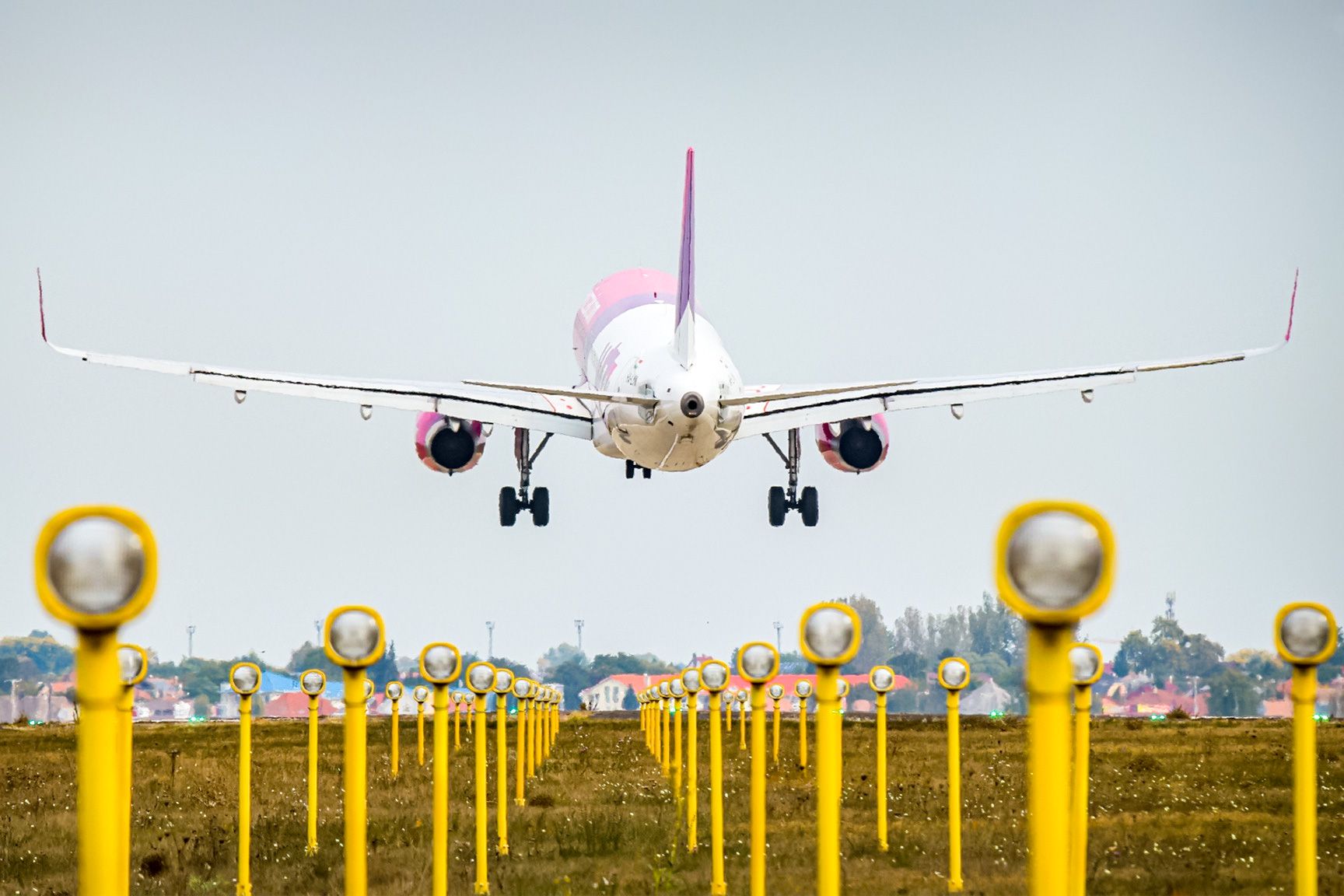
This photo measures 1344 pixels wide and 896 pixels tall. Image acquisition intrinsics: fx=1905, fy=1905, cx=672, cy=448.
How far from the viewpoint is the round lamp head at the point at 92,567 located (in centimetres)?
556

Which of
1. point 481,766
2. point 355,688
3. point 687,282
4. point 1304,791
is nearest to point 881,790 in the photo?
point 481,766

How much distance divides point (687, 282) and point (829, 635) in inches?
1246

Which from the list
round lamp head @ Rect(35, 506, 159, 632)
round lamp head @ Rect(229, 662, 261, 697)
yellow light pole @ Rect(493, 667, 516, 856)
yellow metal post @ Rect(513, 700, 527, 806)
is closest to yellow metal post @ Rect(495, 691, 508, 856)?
yellow light pole @ Rect(493, 667, 516, 856)

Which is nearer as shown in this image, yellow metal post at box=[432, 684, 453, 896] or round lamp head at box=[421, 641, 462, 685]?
yellow metal post at box=[432, 684, 453, 896]

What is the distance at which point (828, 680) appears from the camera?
10.3 metres

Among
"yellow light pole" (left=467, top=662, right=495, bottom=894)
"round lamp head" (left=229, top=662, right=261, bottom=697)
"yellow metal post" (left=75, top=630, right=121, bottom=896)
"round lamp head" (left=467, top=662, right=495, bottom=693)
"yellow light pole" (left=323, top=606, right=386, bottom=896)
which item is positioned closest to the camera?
"yellow metal post" (left=75, top=630, right=121, bottom=896)

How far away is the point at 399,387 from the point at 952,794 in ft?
88.5

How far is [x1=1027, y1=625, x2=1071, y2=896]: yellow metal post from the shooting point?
547 centimetres

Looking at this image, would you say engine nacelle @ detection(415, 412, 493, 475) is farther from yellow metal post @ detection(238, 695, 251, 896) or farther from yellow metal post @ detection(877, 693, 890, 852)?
yellow metal post @ detection(238, 695, 251, 896)

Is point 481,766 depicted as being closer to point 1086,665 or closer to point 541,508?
point 1086,665

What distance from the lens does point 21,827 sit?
28203 mm

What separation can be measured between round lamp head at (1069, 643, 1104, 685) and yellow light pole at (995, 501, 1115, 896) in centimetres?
757

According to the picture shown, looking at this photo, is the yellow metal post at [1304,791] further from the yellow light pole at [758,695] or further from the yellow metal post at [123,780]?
the yellow metal post at [123,780]

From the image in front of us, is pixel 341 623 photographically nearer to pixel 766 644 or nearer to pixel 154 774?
pixel 766 644
